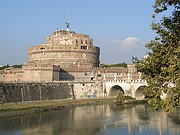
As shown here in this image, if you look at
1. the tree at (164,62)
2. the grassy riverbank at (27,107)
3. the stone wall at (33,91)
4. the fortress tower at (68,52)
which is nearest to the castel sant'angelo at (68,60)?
the fortress tower at (68,52)

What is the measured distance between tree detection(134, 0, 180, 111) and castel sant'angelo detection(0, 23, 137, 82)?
82.1 ft

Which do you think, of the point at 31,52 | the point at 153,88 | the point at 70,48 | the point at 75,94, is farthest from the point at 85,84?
the point at 153,88

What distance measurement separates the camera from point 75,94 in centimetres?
3219

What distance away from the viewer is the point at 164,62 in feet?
24.1

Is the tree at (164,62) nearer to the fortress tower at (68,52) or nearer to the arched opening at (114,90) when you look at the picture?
the arched opening at (114,90)

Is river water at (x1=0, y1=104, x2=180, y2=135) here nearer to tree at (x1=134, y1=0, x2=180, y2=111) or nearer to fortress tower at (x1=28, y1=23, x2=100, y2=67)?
tree at (x1=134, y1=0, x2=180, y2=111)

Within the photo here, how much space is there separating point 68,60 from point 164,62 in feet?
104

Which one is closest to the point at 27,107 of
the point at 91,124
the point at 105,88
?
the point at 91,124

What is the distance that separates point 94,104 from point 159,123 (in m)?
11.5

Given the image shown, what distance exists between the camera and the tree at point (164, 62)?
677 centimetres

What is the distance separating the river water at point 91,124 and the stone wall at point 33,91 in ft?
13.8

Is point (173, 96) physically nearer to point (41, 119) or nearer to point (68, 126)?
point (68, 126)

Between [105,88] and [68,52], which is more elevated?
[68,52]

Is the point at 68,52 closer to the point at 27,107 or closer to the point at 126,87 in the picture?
the point at 126,87
